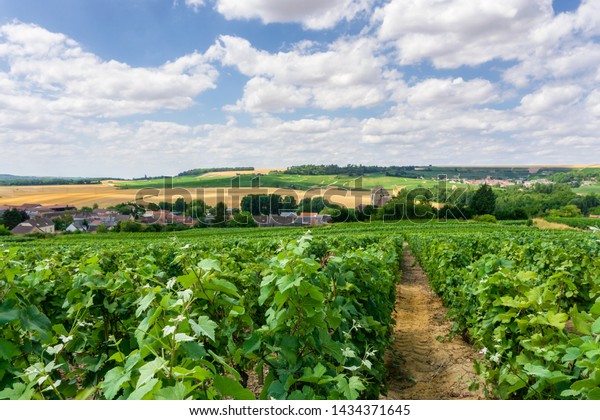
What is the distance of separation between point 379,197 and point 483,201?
2132cm

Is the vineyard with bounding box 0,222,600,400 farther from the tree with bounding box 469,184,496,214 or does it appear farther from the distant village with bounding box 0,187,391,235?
the tree with bounding box 469,184,496,214

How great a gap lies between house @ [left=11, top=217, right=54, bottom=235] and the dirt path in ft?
224

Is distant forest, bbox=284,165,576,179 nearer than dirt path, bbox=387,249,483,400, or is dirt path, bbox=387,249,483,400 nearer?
dirt path, bbox=387,249,483,400

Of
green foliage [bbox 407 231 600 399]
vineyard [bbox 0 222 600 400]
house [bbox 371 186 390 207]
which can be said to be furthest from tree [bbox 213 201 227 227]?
vineyard [bbox 0 222 600 400]

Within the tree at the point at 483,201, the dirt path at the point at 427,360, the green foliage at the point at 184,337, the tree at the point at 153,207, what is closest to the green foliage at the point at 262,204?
the tree at the point at 153,207

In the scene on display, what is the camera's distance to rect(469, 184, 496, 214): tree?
79312mm

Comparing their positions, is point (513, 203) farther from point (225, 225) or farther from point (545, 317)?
point (545, 317)

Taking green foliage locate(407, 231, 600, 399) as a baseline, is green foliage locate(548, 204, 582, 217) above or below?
below


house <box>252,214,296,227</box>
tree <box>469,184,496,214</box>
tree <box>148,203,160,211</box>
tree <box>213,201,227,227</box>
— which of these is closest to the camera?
tree <box>213,201,227,227</box>

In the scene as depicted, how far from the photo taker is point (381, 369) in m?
4.11

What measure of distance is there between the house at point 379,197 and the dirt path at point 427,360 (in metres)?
65.8

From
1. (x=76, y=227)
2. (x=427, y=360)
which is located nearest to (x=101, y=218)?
(x=76, y=227)

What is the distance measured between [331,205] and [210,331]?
72.4 metres

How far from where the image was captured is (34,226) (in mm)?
65562
